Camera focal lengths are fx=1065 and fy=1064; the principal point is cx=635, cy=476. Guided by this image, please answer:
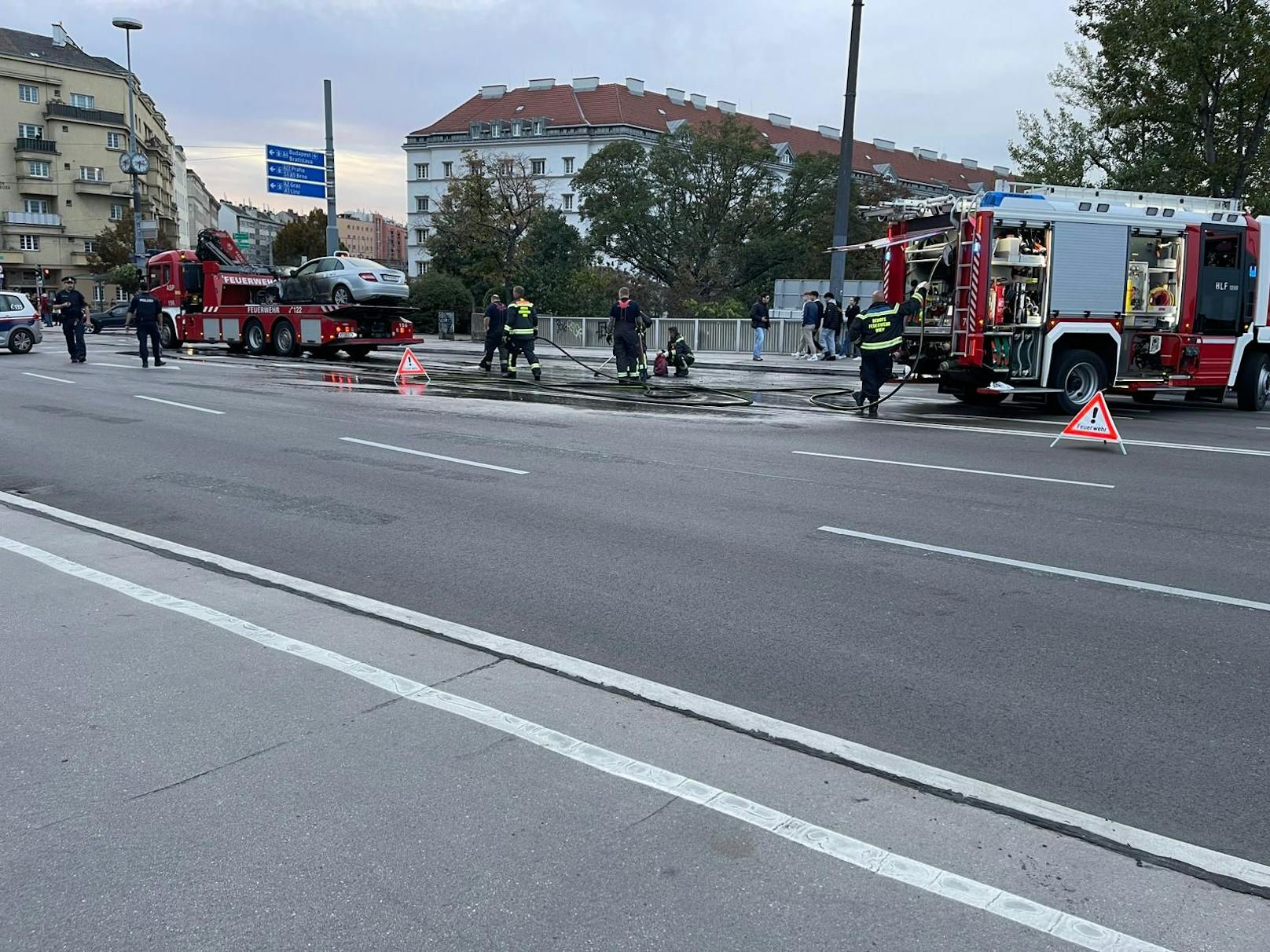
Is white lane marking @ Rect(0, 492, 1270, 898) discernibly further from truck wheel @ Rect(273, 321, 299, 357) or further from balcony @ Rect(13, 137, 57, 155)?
balcony @ Rect(13, 137, 57, 155)

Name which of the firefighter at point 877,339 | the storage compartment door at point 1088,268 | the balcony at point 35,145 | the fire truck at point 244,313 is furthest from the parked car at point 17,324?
the balcony at point 35,145

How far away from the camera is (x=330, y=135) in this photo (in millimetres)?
32156

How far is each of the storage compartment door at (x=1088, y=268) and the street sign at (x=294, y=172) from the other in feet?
87.2

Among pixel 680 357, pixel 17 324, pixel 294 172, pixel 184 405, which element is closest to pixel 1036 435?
pixel 680 357

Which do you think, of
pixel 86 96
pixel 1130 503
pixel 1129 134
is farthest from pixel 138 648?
pixel 86 96

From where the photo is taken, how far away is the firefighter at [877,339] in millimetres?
15055

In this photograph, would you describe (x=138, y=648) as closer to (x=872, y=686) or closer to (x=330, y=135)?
(x=872, y=686)

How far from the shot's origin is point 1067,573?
6.66m

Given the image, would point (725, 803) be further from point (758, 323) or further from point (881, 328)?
point (758, 323)

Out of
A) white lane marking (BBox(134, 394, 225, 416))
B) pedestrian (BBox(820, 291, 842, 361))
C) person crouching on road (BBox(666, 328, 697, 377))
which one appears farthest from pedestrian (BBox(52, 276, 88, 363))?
pedestrian (BBox(820, 291, 842, 361))

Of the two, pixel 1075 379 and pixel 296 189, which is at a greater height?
pixel 296 189

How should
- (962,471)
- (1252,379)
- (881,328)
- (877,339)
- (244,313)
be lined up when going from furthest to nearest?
(244,313)
(1252,379)
(877,339)
(881,328)
(962,471)

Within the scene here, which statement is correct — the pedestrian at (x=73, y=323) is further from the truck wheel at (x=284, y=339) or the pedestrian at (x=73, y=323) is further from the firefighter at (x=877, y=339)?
the firefighter at (x=877, y=339)

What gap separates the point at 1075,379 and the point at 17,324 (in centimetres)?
2648
